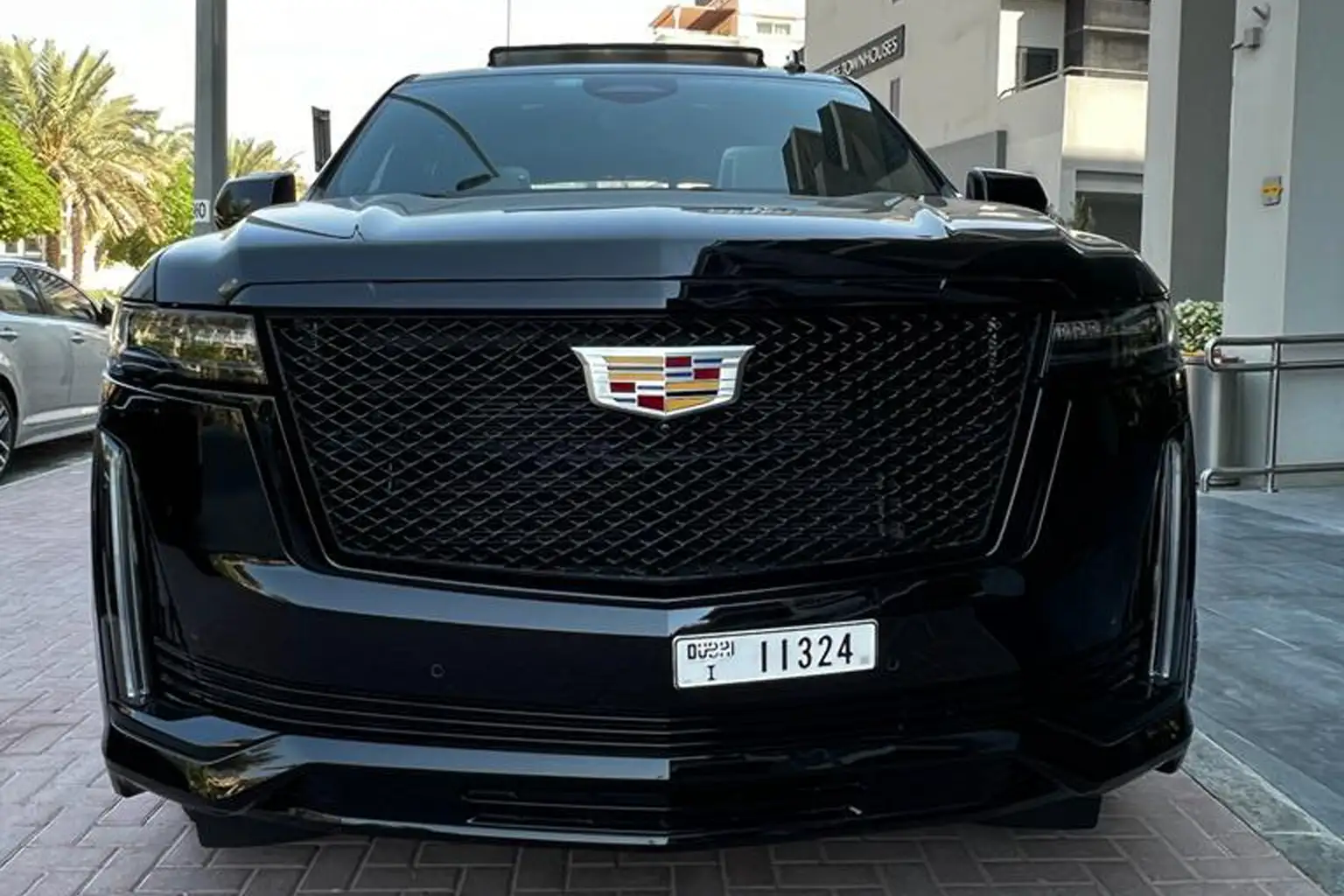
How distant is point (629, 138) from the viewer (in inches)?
146

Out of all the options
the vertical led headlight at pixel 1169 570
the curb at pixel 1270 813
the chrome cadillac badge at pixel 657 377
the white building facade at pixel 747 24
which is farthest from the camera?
the white building facade at pixel 747 24

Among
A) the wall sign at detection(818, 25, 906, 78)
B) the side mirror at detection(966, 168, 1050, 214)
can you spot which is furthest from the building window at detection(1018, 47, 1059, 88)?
the side mirror at detection(966, 168, 1050, 214)

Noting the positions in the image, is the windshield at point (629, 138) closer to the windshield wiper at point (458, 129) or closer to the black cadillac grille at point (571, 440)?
the windshield wiper at point (458, 129)

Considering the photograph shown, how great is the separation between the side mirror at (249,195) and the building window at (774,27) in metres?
73.7

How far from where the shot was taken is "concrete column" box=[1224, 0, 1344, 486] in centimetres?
834

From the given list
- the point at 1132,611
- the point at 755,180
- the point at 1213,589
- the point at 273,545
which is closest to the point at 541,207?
the point at 273,545

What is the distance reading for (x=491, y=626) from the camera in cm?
214

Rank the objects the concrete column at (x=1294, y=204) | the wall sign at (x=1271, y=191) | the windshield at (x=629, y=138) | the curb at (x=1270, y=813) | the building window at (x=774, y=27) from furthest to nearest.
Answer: the building window at (x=774, y=27)
the wall sign at (x=1271, y=191)
the concrete column at (x=1294, y=204)
the windshield at (x=629, y=138)
the curb at (x=1270, y=813)

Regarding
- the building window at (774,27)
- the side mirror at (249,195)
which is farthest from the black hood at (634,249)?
the building window at (774,27)

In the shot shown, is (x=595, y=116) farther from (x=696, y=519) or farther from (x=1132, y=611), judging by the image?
(x=1132, y=611)

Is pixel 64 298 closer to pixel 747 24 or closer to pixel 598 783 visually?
pixel 598 783

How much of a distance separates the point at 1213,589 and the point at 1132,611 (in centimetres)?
374

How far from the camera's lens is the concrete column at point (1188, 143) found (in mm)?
10984

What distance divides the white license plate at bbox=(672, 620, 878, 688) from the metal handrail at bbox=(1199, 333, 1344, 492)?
22.9ft
